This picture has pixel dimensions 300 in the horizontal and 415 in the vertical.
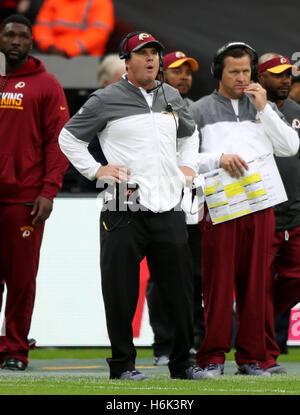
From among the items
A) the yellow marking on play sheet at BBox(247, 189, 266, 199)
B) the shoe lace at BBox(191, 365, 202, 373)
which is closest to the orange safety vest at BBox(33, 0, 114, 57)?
the yellow marking on play sheet at BBox(247, 189, 266, 199)

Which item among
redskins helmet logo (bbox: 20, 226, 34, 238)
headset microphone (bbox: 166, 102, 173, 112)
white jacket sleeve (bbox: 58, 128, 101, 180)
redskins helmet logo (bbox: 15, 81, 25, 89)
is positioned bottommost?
redskins helmet logo (bbox: 20, 226, 34, 238)

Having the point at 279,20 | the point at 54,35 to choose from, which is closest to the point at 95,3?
the point at 54,35

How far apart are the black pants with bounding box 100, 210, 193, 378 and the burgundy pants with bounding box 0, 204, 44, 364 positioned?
1.07m

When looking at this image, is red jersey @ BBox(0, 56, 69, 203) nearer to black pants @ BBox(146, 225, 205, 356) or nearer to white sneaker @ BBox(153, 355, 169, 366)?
black pants @ BBox(146, 225, 205, 356)

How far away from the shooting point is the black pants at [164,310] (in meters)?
8.59

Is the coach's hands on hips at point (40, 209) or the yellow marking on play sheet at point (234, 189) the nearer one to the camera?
the yellow marking on play sheet at point (234, 189)

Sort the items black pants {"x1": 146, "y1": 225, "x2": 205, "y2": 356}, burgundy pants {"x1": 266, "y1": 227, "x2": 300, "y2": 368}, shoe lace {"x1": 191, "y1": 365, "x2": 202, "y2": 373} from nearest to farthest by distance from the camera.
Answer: shoe lace {"x1": 191, "y1": 365, "x2": 202, "y2": 373}, burgundy pants {"x1": 266, "y1": 227, "x2": 300, "y2": 368}, black pants {"x1": 146, "y1": 225, "x2": 205, "y2": 356}

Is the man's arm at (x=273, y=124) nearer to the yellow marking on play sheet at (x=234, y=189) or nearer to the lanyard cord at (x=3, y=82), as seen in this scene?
the yellow marking on play sheet at (x=234, y=189)

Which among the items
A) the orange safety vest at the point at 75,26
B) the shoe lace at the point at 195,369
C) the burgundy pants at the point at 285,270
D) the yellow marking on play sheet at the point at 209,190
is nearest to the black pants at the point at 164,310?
the burgundy pants at the point at 285,270

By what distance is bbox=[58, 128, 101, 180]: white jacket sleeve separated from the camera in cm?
678

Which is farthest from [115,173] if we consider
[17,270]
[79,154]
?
[17,270]

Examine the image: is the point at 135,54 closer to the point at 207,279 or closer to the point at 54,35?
the point at 207,279

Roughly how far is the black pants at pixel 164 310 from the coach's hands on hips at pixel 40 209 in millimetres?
1090

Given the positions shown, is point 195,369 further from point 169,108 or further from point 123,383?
point 169,108
